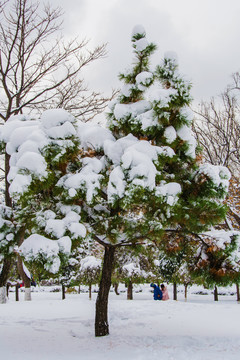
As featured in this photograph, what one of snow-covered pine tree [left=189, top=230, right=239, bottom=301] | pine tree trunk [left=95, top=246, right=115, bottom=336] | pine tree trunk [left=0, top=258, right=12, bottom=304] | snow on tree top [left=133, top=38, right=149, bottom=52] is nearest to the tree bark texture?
pine tree trunk [left=0, top=258, right=12, bottom=304]

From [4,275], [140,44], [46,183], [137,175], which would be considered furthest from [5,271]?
[140,44]

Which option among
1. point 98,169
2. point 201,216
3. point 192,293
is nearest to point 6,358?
point 98,169

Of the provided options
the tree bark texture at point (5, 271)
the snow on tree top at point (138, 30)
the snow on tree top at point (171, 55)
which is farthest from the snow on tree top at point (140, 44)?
the tree bark texture at point (5, 271)

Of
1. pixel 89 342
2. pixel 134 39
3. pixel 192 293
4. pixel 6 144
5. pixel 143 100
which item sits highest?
pixel 134 39

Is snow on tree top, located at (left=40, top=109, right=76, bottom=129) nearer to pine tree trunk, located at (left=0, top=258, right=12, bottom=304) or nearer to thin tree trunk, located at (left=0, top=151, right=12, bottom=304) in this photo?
thin tree trunk, located at (left=0, top=151, right=12, bottom=304)

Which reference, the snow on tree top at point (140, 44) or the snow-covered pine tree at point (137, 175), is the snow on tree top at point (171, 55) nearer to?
the snow-covered pine tree at point (137, 175)

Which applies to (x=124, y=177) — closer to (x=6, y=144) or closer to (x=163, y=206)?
(x=163, y=206)

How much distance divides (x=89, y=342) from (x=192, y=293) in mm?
22671

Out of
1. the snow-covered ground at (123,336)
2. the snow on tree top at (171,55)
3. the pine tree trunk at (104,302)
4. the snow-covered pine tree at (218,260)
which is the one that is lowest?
the snow-covered ground at (123,336)

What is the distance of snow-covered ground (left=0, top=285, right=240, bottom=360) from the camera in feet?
17.7

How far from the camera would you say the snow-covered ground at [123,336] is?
5.41 metres

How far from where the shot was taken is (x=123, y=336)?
22.8 feet

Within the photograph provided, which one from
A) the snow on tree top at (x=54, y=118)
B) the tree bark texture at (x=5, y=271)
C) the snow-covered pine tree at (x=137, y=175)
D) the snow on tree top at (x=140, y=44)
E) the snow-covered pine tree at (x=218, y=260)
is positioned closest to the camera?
the snow-covered pine tree at (x=137, y=175)

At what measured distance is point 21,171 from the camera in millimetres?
4637
